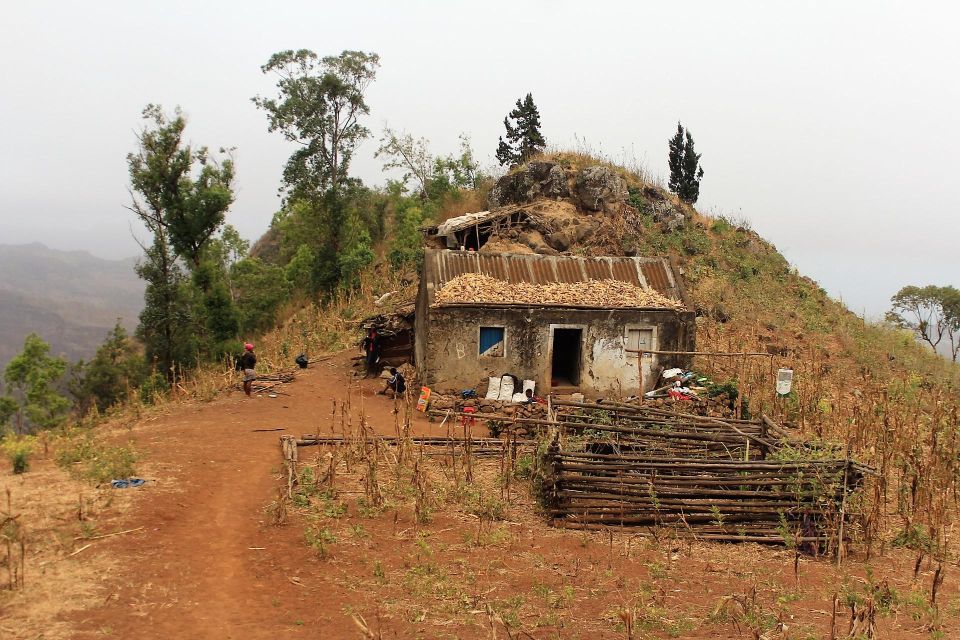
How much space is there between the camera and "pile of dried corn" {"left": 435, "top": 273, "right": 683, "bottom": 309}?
1594 cm

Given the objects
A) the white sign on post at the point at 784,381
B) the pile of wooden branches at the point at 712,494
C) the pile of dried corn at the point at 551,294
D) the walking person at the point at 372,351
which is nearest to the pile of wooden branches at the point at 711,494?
the pile of wooden branches at the point at 712,494

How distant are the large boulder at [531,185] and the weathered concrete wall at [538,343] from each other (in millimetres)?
11641

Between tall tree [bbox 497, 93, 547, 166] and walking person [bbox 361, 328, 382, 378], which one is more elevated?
tall tree [bbox 497, 93, 547, 166]

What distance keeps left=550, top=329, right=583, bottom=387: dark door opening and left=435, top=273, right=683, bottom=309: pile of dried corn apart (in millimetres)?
823

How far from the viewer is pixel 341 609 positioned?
252 inches

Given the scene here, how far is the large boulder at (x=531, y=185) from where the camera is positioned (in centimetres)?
2681

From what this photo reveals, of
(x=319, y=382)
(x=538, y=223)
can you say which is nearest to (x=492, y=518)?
(x=319, y=382)

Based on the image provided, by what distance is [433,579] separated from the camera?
23.1 feet

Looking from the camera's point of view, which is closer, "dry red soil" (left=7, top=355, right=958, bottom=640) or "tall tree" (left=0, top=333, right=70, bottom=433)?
"dry red soil" (left=7, top=355, right=958, bottom=640)

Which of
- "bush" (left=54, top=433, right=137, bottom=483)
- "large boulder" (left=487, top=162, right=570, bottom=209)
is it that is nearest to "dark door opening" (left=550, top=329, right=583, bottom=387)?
"bush" (left=54, top=433, right=137, bottom=483)

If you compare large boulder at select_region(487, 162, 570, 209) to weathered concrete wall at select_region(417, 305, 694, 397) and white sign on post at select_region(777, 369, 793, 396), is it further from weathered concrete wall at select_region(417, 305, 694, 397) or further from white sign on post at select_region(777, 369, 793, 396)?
white sign on post at select_region(777, 369, 793, 396)

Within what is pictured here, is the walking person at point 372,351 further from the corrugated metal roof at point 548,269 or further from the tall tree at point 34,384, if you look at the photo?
the tall tree at point 34,384

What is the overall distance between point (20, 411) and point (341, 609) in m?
22.8

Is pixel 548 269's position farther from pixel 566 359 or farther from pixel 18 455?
pixel 18 455
